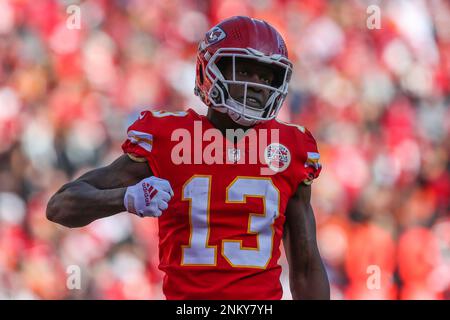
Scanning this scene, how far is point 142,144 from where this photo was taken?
217cm

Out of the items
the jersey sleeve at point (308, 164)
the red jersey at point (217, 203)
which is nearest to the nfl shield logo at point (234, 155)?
the red jersey at point (217, 203)

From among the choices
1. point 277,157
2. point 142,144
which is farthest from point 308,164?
point 142,144

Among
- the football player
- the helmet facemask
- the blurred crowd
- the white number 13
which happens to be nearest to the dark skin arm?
the football player

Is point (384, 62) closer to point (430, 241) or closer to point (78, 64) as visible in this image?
point (430, 241)

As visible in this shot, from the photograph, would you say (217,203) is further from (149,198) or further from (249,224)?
(149,198)

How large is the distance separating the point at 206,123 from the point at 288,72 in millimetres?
278

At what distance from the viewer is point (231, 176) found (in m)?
2.17

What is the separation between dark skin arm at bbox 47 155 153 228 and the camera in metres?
2.03

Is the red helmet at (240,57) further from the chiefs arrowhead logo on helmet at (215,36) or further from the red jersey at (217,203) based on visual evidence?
the red jersey at (217,203)

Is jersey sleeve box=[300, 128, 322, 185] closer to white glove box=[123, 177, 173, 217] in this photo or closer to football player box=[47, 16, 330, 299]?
football player box=[47, 16, 330, 299]

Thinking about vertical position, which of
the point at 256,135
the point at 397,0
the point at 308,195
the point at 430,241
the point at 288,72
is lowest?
the point at 430,241

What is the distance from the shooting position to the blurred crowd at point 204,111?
4.50 meters

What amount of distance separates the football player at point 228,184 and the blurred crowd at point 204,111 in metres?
2.27

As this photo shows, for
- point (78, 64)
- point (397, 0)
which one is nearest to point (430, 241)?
point (397, 0)
